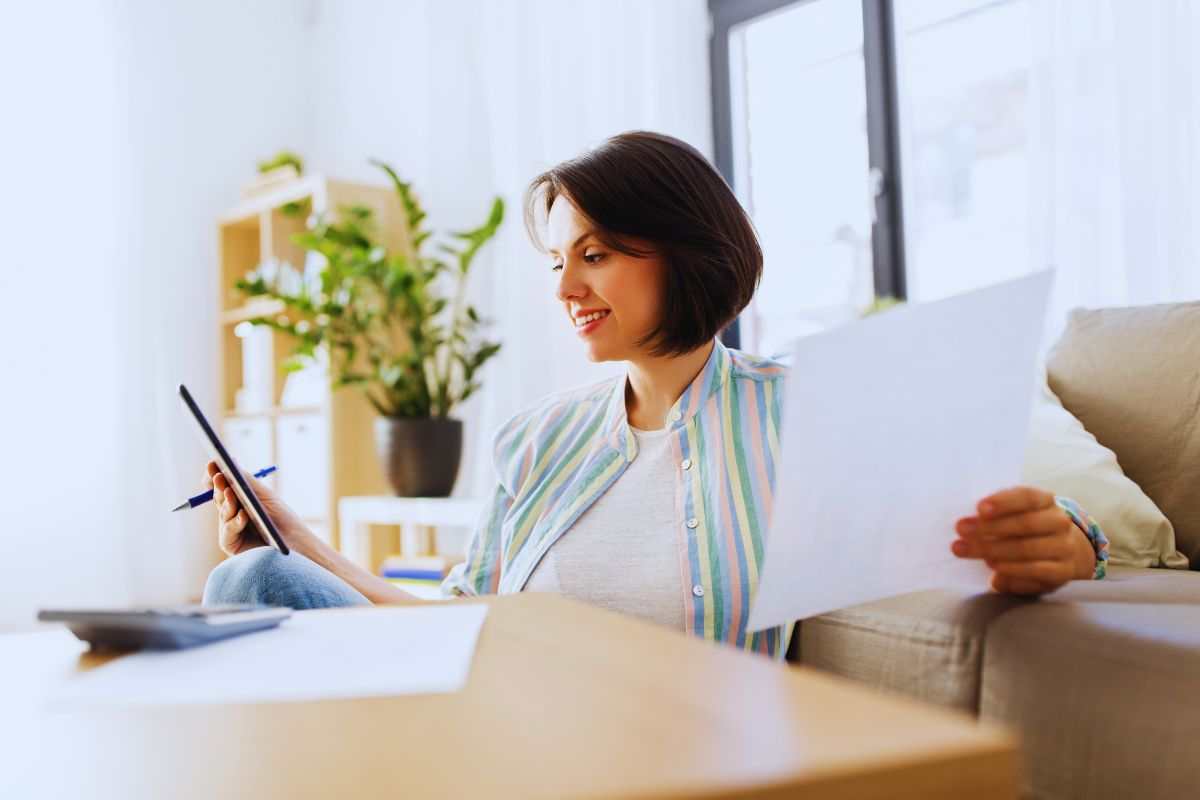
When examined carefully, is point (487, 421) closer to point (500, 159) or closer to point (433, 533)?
point (433, 533)

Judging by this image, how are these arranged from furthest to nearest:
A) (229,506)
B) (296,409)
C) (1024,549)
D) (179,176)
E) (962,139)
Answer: (179,176), (296,409), (962,139), (229,506), (1024,549)

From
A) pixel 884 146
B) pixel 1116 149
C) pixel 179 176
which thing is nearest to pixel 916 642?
pixel 1116 149

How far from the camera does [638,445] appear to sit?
3.71 feet

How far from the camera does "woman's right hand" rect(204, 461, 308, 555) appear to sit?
988 mm

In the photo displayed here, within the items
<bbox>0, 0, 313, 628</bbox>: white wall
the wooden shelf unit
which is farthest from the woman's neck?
<bbox>0, 0, 313, 628</bbox>: white wall

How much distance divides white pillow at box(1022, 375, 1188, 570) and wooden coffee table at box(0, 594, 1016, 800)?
2.75ft

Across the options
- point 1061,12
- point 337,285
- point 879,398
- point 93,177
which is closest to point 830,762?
point 879,398

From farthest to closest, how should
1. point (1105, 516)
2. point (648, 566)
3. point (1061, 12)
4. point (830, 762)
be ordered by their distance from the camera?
point (1061, 12)
point (1105, 516)
point (648, 566)
point (830, 762)

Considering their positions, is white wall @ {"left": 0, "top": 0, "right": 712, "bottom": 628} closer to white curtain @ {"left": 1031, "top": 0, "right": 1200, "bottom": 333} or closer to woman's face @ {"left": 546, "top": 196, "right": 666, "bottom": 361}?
white curtain @ {"left": 1031, "top": 0, "right": 1200, "bottom": 333}

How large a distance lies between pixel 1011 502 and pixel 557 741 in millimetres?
379

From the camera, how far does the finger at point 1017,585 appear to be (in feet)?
2.42

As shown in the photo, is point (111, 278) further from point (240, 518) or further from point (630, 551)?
point (630, 551)

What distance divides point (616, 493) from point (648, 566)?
10 cm

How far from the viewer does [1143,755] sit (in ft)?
1.97
